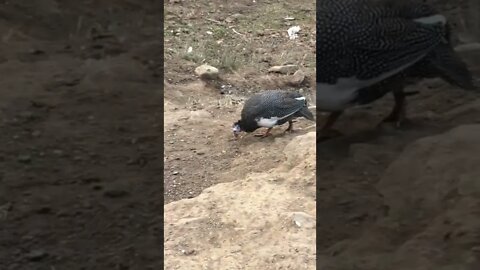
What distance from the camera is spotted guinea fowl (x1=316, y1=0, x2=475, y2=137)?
1.56m

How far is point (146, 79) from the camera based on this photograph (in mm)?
3113

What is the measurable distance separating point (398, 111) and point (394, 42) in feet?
0.46

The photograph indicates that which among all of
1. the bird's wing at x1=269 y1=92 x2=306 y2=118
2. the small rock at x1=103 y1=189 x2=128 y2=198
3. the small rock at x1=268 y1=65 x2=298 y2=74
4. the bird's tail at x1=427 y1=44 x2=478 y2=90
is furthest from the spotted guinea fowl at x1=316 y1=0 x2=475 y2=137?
the small rock at x1=268 y1=65 x2=298 y2=74

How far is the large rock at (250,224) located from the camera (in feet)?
6.45

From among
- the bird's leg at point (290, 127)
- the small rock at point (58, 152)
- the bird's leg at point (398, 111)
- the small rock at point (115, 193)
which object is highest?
the bird's leg at point (398, 111)

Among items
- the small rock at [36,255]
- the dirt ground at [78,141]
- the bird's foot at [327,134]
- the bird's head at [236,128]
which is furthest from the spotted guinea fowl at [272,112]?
the bird's foot at [327,134]

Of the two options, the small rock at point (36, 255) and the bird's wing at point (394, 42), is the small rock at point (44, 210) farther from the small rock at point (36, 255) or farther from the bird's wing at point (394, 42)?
the bird's wing at point (394, 42)

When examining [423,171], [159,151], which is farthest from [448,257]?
[159,151]

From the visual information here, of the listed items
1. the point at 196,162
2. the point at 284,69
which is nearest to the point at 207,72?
the point at 284,69

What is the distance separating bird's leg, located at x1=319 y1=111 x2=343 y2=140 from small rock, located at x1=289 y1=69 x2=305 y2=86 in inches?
77.7

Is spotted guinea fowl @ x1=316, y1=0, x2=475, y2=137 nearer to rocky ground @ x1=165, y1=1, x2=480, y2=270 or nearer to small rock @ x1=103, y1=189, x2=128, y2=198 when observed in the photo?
rocky ground @ x1=165, y1=1, x2=480, y2=270

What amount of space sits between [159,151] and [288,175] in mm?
402

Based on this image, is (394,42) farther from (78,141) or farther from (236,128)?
(236,128)

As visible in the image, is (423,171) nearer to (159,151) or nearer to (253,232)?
(253,232)
